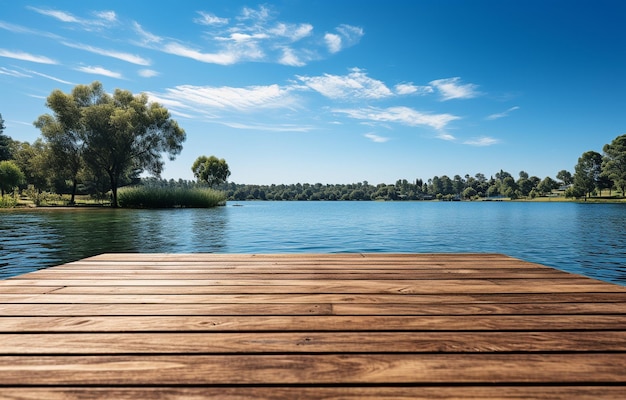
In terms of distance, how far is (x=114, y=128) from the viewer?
33094mm

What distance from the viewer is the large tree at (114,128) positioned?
32.6 metres

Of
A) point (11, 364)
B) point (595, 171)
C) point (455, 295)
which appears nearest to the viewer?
point (11, 364)

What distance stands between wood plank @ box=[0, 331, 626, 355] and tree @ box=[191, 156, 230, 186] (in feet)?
171

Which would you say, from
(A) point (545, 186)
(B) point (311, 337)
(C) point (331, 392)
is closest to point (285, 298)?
(B) point (311, 337)

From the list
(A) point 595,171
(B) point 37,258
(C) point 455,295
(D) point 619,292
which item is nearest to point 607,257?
(D) point 619,292

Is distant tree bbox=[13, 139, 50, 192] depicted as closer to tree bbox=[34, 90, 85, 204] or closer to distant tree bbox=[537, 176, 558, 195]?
tree bbox=[34, 90, 85, 204]

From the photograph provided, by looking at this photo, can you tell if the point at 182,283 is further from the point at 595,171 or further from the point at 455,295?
the point at 595,171

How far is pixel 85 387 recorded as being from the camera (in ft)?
4.01

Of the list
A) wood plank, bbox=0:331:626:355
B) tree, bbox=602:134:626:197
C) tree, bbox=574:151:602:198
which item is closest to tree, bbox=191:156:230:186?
wood plank, bbox=0:331:626:355

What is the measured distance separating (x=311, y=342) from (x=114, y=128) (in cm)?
3723

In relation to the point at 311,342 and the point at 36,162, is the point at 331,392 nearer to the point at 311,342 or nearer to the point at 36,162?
the point at 311,342

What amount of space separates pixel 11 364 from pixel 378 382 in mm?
1391

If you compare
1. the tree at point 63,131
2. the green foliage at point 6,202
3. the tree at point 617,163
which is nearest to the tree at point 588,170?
the tree at point 617,163

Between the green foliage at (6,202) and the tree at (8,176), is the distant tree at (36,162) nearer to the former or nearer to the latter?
the tree at (8,176)
